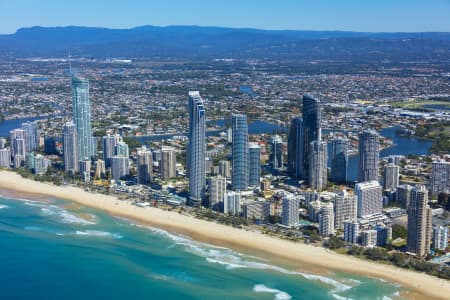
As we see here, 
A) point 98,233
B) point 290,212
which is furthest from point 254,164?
point 98,233

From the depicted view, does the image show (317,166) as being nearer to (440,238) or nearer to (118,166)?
(440,238)

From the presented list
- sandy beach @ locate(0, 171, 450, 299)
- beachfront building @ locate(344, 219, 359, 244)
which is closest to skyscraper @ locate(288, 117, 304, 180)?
sandy beach @ locate(0, 171, 450, 299)

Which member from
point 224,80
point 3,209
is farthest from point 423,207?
point 224,80

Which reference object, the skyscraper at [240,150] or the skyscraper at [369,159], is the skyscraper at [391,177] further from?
the skyscraper at [240,150]

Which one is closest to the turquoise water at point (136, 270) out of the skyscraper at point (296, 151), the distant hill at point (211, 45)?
the skyscraper at point (296, 151)

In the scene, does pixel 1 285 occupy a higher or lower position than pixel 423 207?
lower

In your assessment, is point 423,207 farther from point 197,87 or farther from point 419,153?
point 197,87
